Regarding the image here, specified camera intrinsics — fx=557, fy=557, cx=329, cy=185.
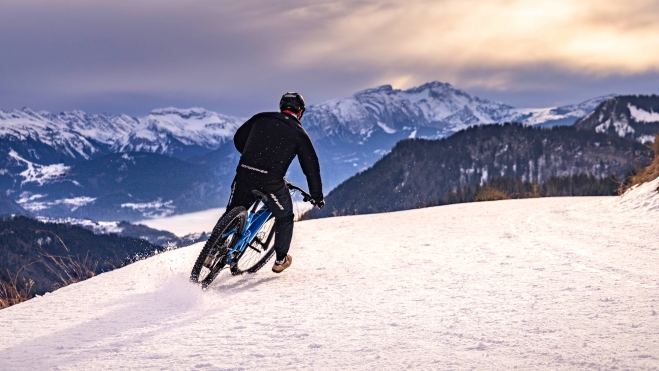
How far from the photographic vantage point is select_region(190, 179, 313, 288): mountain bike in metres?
5.54

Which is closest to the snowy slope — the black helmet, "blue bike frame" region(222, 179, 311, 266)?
"blue bike frame" region(222, 179, 311, 266)

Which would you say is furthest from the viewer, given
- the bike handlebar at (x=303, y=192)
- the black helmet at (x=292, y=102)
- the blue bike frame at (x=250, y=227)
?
the bike handlebar at (x=303, y=192)

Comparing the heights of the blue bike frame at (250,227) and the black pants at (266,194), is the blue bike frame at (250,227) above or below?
below

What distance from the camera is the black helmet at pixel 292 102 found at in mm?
6105

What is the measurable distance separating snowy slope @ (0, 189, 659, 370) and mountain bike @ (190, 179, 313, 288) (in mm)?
211

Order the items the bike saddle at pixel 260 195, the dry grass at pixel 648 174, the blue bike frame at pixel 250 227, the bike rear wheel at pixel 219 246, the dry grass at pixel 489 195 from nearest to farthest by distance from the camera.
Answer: the bike rear wheel at pixel 219 246
the blue bike frame at pixel 250 227
the bike saddle at pixel 260 195
the dry grass at pixel 648 174
the dry grass at pixel 489 195

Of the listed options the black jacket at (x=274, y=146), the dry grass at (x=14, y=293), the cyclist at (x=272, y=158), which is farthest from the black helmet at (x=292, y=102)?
the dry grass at (x=14, y=293)

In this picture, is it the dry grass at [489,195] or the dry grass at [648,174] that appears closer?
the dry grass at [648,174]

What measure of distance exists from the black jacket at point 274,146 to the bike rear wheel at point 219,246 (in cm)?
51

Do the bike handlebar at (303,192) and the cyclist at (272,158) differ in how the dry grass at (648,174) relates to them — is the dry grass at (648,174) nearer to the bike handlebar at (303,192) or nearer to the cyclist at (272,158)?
the bike handlebar at (303,192)

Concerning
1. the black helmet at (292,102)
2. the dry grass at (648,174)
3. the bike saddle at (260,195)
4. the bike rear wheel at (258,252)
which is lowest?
the bike rear wheel at (258,252)

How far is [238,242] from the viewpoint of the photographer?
5.75 m

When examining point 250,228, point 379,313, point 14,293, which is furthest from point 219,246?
point 14,293

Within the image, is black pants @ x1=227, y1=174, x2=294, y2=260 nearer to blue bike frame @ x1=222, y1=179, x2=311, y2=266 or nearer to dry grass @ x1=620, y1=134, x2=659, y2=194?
blue bike frame @ x1=222, y1=179, x2=311, y2=266
